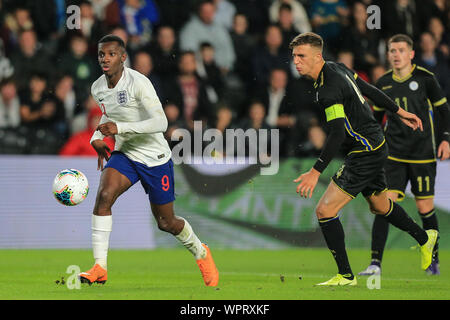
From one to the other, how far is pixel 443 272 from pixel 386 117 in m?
1.80

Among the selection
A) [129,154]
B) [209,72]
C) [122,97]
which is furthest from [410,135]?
[209,72]

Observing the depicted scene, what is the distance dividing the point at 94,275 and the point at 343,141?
2.38 meters

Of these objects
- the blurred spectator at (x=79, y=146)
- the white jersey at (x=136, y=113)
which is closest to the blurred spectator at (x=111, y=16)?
the blurred spectator at (x=79, y=146)

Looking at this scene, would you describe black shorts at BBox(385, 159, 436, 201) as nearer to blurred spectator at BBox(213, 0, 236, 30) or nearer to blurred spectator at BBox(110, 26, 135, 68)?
blurred spectator at BBox(110, 26, 135, 68)

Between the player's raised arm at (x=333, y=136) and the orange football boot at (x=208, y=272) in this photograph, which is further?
the orange football boot at (x=208, y=272)

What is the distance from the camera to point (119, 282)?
820 centimetres

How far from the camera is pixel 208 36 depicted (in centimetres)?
1371

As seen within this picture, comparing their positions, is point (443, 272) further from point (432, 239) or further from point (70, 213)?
point (70, 213)

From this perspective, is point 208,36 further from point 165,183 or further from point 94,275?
point 94,275

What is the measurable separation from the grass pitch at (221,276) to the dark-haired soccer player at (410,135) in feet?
2.04

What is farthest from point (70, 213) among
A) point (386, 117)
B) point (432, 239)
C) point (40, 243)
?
point (432, 239)

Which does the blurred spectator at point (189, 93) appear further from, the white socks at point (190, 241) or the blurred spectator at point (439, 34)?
the white socks at point (190, 241)

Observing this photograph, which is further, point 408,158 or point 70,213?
point 70,213

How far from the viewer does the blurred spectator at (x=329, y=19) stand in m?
13.8
